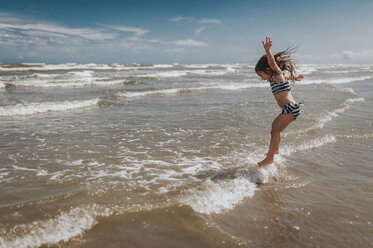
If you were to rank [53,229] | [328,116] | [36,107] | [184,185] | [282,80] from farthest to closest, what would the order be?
[36,107], [328,116], [282,80], [184,185], [53,229]

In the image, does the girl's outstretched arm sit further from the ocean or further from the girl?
the ocean

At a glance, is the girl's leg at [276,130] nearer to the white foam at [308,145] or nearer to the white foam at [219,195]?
the white foam at [219,195]

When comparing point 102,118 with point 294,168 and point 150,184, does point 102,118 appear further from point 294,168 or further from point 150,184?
point 294,168

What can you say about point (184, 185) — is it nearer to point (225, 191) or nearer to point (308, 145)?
point (225, 191)

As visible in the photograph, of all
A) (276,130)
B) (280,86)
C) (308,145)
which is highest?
(280,86)

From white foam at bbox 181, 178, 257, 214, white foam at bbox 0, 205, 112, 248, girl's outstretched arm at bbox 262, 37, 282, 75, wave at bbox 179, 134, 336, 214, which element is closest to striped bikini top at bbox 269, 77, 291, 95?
girl's outstretched arm at bbox 262, 37, 282, 75

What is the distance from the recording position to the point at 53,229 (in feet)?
10.1

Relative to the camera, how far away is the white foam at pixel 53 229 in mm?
2879

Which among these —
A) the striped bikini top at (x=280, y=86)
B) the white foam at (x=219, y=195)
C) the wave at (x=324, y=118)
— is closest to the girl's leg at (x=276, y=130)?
the striped bikini top at (x=280, y=86)

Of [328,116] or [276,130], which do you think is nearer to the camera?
[276,130]

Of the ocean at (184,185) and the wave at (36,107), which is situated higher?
the wave at (36,107)

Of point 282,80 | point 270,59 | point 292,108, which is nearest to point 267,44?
point 270,59

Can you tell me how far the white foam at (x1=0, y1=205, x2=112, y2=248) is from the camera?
2.88 metres

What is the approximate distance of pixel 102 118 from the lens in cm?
973
